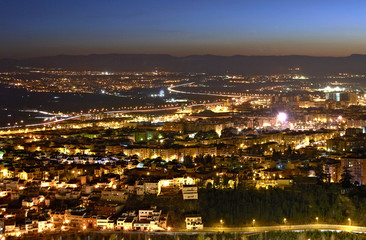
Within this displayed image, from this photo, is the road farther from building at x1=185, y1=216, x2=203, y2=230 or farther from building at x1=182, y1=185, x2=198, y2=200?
building at x1=182, y1=185, x2=198, y2=200

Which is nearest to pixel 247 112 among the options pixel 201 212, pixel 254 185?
pixel 254 185

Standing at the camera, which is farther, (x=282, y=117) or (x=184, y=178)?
(x=282, y=117)

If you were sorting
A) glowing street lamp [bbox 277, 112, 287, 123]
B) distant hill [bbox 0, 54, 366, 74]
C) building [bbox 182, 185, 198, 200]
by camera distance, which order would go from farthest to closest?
distant hill [bbox 0, 54, 366, 74]
glowing street lamp [bbox 277, 112, 287, 123]
building [bbox 182, 185, 198, 200]

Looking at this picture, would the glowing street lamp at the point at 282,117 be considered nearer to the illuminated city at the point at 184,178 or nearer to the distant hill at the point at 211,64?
the illuminated city at the point at 184,178

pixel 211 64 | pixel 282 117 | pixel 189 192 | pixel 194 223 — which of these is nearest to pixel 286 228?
pixel 194 223

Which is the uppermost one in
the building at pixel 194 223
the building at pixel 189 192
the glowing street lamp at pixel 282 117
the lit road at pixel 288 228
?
the building at pixel 189 192

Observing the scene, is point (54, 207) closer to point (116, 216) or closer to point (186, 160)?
point (116, 216)

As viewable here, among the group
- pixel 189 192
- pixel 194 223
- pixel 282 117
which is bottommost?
pixel 282 117

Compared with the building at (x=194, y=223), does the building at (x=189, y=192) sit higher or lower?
higher

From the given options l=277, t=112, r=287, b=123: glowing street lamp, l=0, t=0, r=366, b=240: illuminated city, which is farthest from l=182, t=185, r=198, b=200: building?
l=277, t=112, r=287, b=123: glowing street lamp

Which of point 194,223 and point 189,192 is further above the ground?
point 189,192

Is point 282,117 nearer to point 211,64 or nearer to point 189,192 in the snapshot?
point 189,192

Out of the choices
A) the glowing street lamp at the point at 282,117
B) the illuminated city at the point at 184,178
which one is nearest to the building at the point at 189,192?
the illuminated city at the point at 184,178
